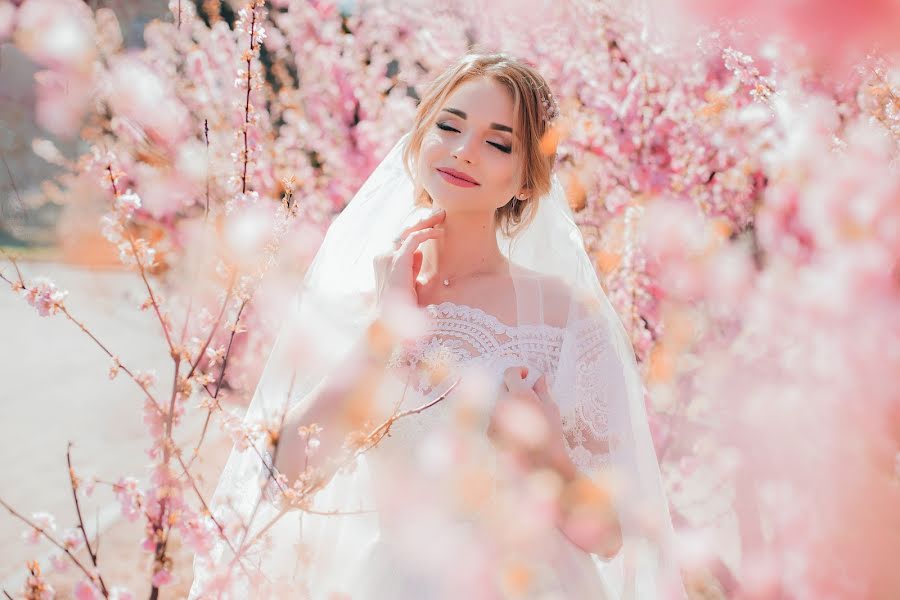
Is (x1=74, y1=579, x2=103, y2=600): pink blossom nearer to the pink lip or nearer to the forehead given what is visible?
the pink lip

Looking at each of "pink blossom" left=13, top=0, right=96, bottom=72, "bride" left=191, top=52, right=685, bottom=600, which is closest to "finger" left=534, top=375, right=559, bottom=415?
"bride" left=191, top=52, right=685, bottom=600

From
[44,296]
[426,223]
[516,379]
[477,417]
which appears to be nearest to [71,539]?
[44,296]

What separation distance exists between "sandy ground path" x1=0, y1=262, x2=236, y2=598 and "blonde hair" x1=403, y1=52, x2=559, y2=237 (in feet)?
2.70

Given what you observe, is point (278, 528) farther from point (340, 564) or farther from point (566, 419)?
point (566, 419)

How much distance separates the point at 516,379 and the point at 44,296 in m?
0.81

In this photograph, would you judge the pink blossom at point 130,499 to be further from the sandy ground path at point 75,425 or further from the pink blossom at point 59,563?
the sandy ground path at point 75,425

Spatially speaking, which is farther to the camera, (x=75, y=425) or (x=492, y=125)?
(x=75, y=425)

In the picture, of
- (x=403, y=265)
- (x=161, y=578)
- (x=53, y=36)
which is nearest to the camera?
(x=161, y=578)

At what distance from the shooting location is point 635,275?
309 centimetres

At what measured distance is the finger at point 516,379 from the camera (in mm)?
1458

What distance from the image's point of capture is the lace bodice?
161 cm

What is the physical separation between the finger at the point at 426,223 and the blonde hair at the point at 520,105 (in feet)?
0.64

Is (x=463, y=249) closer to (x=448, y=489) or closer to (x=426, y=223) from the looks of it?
(x=426, y=223)

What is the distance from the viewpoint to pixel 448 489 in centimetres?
171
